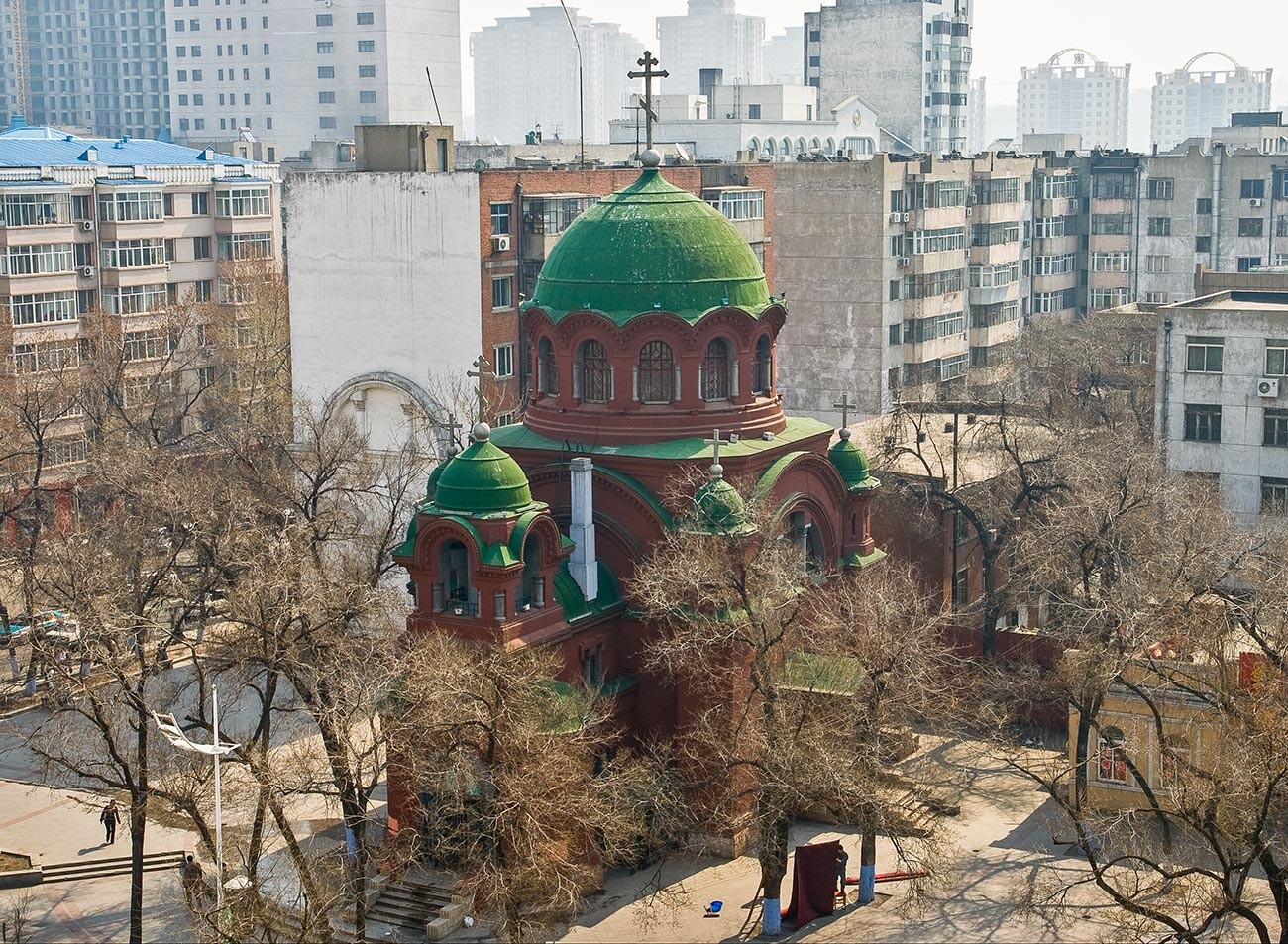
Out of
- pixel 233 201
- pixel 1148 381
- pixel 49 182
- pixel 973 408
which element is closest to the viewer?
pixel 973 408

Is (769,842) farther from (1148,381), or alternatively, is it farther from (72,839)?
(1148,381)

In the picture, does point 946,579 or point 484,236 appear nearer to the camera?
point 946,579

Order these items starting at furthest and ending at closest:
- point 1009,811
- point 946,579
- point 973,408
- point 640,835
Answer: point 973,408
point 946,579
point 1009,811
point 640,835

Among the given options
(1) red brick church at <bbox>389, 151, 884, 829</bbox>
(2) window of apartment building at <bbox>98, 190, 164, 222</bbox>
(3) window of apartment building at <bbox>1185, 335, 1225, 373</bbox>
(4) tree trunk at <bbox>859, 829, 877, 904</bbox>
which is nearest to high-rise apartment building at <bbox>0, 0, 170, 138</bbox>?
(2) window of apartment building at <bbox>98, 190, 164, 222</bbox>

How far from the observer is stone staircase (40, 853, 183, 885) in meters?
40.3

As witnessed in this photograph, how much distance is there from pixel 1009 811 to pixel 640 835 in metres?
8.94

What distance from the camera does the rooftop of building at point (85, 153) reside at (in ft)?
261

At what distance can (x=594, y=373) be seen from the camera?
42938mm

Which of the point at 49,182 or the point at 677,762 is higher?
the point at 49,182

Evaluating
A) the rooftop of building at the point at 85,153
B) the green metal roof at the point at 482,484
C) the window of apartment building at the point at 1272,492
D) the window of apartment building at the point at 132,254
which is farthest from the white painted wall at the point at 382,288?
the window of apartment building at the point at 1272,492

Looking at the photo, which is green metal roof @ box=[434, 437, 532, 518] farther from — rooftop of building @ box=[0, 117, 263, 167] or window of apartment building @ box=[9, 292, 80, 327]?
rooftop of building @ box=[0, 117, 263, 167]

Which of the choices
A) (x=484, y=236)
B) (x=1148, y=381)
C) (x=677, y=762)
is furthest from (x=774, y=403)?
(x=1148, y=381)

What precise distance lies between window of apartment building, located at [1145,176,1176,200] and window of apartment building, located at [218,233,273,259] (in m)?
45.1

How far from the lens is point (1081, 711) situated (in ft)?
126
